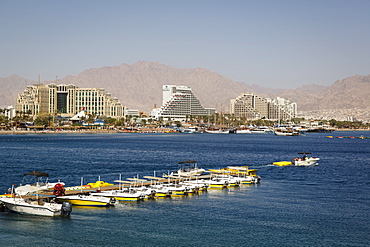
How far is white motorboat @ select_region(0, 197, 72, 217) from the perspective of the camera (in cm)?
3778

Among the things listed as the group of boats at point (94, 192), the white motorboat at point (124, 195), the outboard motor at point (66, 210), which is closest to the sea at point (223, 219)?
the outboard motor at point (66, 210)

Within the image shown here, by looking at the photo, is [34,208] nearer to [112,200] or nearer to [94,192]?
[112,200]

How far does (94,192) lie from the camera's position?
45156mm

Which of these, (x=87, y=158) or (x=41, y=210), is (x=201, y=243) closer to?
(x=41, y=210)

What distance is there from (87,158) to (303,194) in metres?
45.3

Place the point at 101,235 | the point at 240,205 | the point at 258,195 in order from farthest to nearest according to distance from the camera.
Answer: the point at 258,195
the point at 240,205
the point at 101,235

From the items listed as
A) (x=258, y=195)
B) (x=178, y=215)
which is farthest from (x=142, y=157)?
(x=178, y=215)

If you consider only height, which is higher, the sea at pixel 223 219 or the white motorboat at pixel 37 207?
the white motorboat at pixel 37 207

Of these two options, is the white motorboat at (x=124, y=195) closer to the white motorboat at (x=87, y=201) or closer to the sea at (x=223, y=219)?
the sea at (x=223, y=219)

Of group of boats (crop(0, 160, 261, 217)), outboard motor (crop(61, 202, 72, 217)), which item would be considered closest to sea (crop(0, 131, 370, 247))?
outboard motor (crop(61, 202, 72, 217))

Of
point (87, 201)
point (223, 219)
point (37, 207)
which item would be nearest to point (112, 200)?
point (87, 201)

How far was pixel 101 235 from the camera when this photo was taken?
33.2 metres

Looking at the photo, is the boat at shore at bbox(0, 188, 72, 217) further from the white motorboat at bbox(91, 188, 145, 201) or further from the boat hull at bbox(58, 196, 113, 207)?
the white motorboat at bbox(91, 188, 145, 201)

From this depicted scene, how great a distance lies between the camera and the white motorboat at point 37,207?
37.8 m
